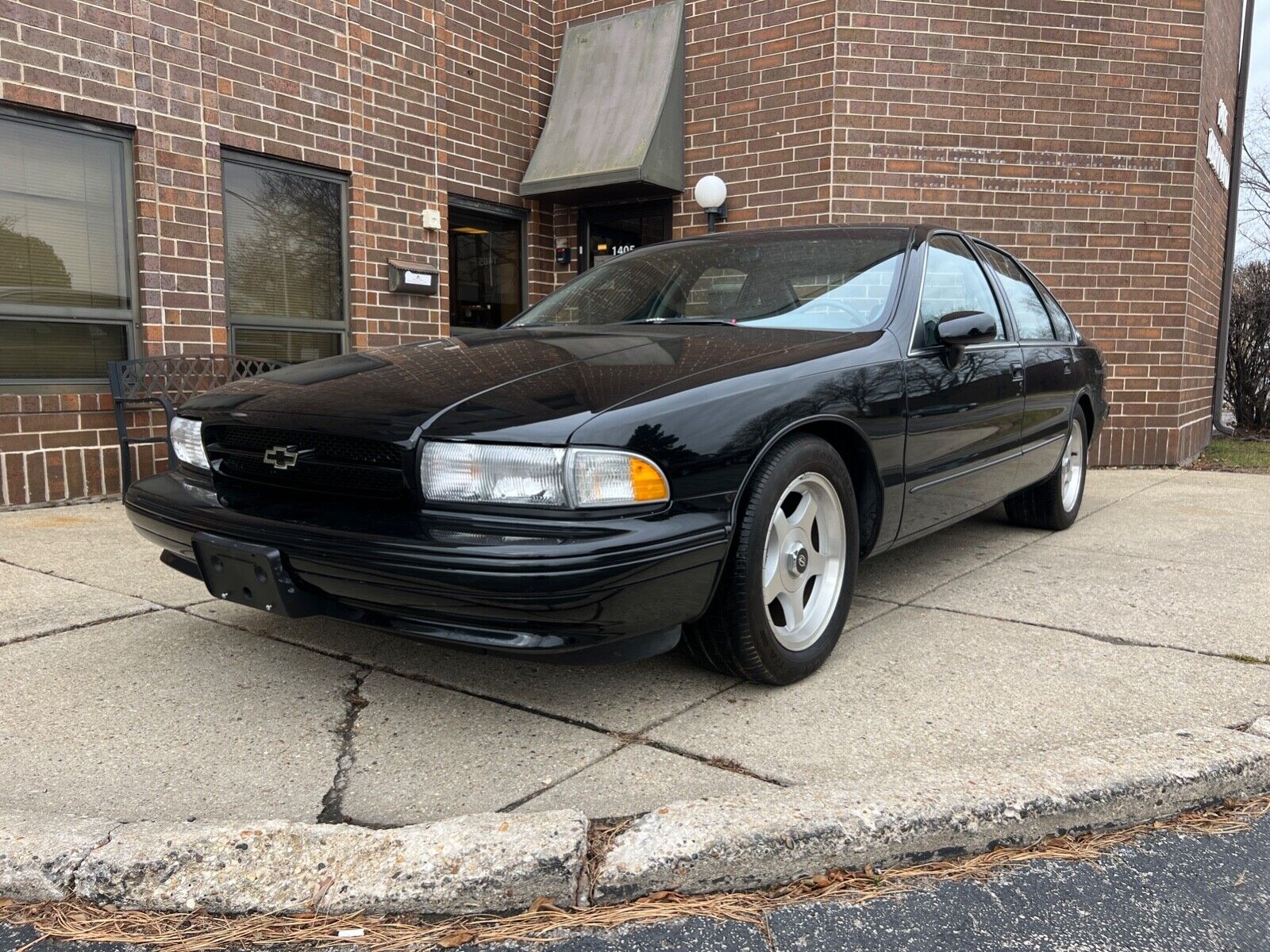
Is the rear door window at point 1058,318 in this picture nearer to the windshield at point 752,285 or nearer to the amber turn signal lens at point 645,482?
the windshield at point 752,285

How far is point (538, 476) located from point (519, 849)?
2.70 feet

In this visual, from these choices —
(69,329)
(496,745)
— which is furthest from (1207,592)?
(69,329)

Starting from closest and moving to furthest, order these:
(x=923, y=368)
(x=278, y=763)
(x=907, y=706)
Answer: (x=278, y=763) < (x=907, y=706) < (x=923, y=368)

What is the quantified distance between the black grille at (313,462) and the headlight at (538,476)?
0.39ft

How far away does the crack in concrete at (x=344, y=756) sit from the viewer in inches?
82.4

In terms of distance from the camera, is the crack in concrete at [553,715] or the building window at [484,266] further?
the building window at [484,266]

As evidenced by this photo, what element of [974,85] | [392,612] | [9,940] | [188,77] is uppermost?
[974,85]

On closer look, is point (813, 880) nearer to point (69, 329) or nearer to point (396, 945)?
point (396, 945)

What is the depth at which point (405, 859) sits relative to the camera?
1834 mm

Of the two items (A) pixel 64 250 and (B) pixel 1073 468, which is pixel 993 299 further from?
(A) pixel 64 250

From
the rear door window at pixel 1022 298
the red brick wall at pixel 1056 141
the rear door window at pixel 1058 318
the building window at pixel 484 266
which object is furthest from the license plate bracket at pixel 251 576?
the red brick wall at pixel 1056 141

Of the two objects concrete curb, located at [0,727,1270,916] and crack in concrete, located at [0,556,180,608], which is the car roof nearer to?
concrete curb, located at [0,727,1270,916]

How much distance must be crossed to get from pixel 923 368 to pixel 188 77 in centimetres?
523

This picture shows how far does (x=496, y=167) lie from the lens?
8.60 m
